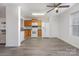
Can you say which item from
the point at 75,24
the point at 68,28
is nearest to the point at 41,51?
the point at 75,24

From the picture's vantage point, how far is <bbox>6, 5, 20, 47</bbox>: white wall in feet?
24.4

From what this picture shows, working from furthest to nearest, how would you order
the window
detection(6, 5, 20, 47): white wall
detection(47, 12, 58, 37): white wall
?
detection(47, 12, 58, 37): white wall < the window < detection(6, 5, 20, 47): white wall

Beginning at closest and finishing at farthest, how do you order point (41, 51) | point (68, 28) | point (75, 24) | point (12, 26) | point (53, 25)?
point (41, 51)
point (12, 26)
point (75, 24)
point (68, 28)
point (53, 25)

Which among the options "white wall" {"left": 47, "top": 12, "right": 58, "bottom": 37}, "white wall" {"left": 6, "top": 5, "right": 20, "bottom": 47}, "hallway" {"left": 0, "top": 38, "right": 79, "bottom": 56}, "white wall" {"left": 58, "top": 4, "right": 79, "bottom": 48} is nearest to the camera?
"hallway" {"left": 0, "top": 38, "right": 79, "bottom": 56}

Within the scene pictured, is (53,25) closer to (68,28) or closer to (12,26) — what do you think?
(68,28)

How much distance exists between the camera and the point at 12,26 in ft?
24.5

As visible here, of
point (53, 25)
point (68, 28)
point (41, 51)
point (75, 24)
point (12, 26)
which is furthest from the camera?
point (53, 25)

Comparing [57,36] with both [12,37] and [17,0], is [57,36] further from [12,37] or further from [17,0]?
[17,0]

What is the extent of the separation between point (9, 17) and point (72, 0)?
564 centimetres

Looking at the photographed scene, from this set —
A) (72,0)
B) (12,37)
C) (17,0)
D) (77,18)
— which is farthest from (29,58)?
(77,18)

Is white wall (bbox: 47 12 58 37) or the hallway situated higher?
white wall (bbox: 47 12 58 37)

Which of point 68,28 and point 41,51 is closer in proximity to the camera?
point 41,51

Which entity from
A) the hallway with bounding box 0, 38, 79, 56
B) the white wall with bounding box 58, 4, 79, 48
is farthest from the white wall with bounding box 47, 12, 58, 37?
the hallway with bounding box 0, 38, 79, 56

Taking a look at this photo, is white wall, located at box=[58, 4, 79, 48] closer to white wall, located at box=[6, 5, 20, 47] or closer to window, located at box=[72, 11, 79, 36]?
window, located at box=[72, 11, 79, 36]
